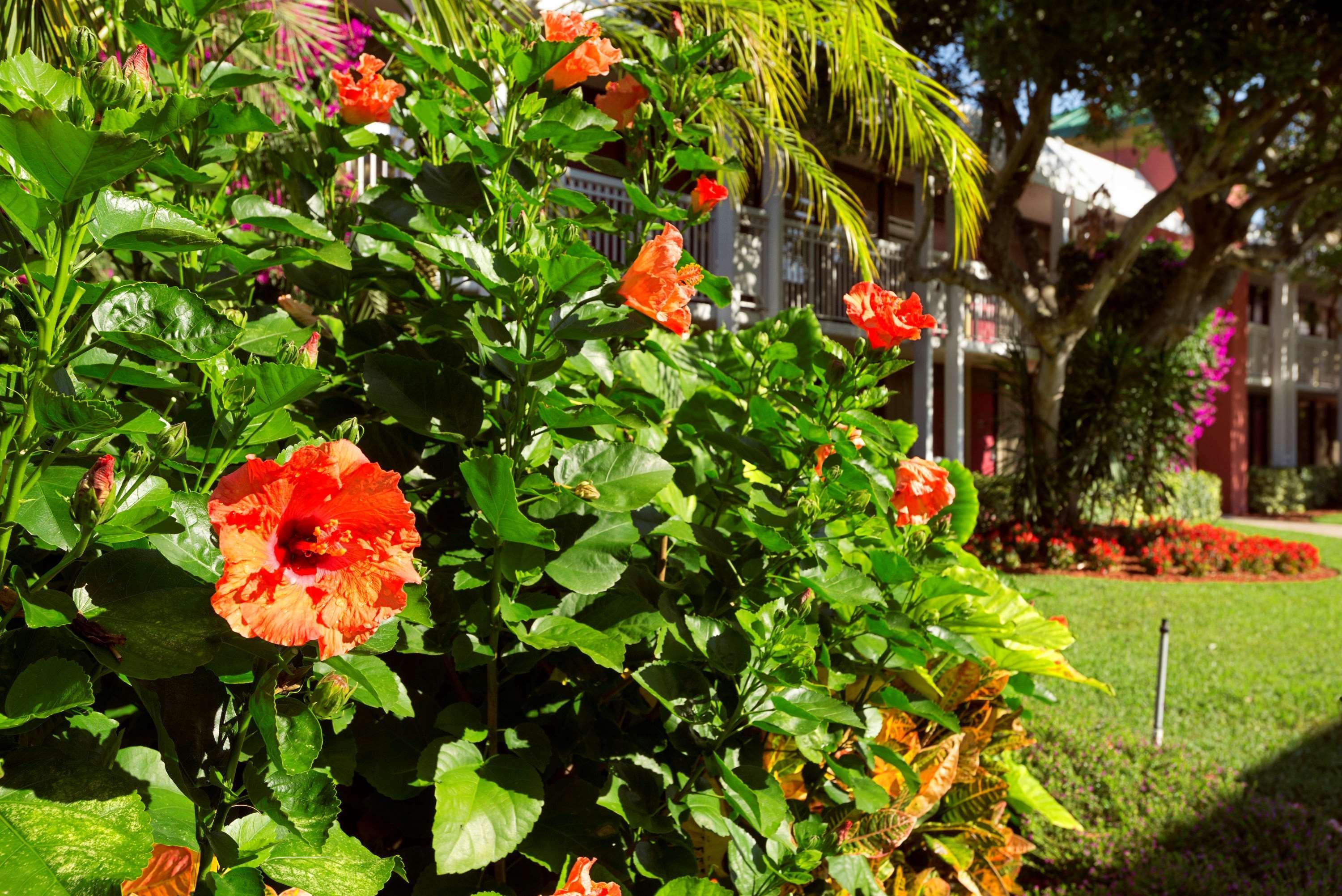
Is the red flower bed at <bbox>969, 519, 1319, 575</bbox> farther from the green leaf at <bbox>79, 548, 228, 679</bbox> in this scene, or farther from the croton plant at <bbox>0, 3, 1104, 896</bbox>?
the green leaf at <bbox>79, 548, 228, 679</bbox>

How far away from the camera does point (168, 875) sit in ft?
2.81

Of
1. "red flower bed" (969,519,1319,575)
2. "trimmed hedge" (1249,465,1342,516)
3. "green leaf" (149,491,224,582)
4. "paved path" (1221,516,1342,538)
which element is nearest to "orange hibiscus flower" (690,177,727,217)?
"green leaf" (149,491,224,582)

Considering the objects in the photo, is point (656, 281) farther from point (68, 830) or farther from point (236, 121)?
point (68, 830)

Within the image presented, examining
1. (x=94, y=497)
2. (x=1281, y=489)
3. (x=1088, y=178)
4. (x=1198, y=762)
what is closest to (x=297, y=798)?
(x=94, y=497)

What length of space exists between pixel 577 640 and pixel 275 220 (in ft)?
2.19

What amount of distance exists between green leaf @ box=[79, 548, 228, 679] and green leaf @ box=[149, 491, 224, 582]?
2 centimetres

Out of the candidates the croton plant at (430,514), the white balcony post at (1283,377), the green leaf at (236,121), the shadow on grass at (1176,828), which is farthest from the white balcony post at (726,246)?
the white balcony post at (1283,377)

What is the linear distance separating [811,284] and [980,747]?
10107 mm

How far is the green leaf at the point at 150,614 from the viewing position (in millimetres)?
815

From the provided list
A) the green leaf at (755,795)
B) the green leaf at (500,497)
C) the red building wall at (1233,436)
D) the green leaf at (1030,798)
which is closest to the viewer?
the green leaf at (500,497)

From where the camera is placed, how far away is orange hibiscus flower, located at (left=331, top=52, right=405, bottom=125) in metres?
1.48

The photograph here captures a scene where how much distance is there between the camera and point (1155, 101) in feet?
34.2

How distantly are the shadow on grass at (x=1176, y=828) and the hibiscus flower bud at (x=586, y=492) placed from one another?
8.30 feet

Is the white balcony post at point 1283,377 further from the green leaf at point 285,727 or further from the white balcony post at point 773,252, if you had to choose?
the green leaf at point 285,727
